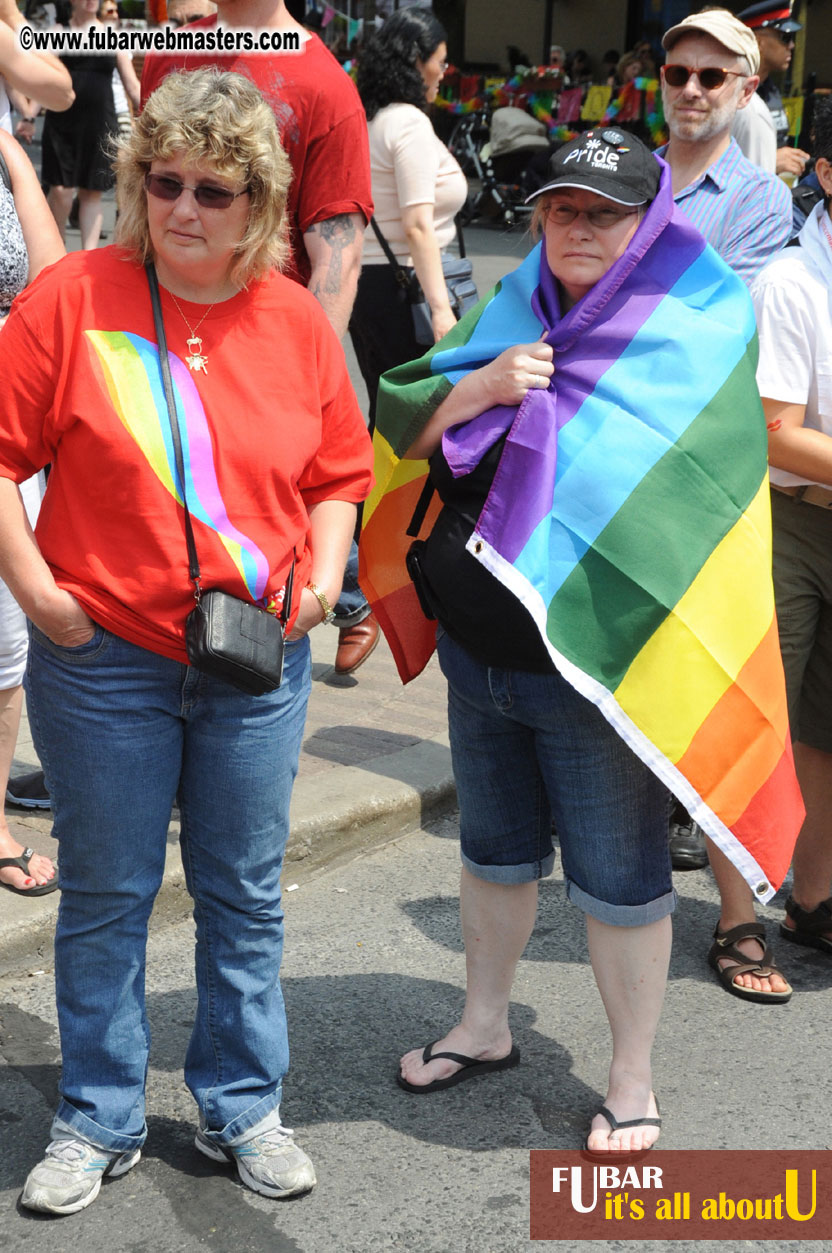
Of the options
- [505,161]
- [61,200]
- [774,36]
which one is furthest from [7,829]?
[505,161]

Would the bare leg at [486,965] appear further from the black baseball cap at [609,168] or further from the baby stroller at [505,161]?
the baby stroller at [505,161]

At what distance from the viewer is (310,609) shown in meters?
2.73

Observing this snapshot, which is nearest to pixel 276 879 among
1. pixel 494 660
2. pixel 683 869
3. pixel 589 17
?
pixel 494 660

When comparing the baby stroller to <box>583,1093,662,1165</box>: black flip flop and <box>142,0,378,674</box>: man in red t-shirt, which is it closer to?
<box>142,0,378,674</box>: man in red t-shirt

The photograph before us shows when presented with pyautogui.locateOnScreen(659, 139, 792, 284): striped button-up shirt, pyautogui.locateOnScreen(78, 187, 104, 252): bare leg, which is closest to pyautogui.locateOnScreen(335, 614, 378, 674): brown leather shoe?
pyautogui.locateOnScreen(659, 139, 792, 284): striped button-up shirt

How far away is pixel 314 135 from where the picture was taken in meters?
3.85

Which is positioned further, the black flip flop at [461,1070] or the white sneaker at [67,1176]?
the black flip flop at [461,1070]

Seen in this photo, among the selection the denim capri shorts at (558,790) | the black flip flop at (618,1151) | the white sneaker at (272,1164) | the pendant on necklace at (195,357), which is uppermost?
the pendant on necklace at (195,357)

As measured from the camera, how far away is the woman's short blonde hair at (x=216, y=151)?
2.48 m

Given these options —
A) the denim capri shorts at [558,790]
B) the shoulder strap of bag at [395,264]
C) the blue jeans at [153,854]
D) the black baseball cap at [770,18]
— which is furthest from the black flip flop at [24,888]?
the black baseball cap at [770,18]

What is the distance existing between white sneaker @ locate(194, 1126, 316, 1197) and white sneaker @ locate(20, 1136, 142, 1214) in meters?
0.22

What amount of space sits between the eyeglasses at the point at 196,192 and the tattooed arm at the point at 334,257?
1.47 metres

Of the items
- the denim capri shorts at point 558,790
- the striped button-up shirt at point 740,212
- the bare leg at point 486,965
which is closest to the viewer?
the denim capri shorts at point 558,790

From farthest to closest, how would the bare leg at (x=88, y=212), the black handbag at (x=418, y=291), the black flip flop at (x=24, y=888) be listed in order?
the bare leg at (x=88, y=212) → the black handbag at (x=418, y=291) → the black flip flop at (x=24, y=888)
